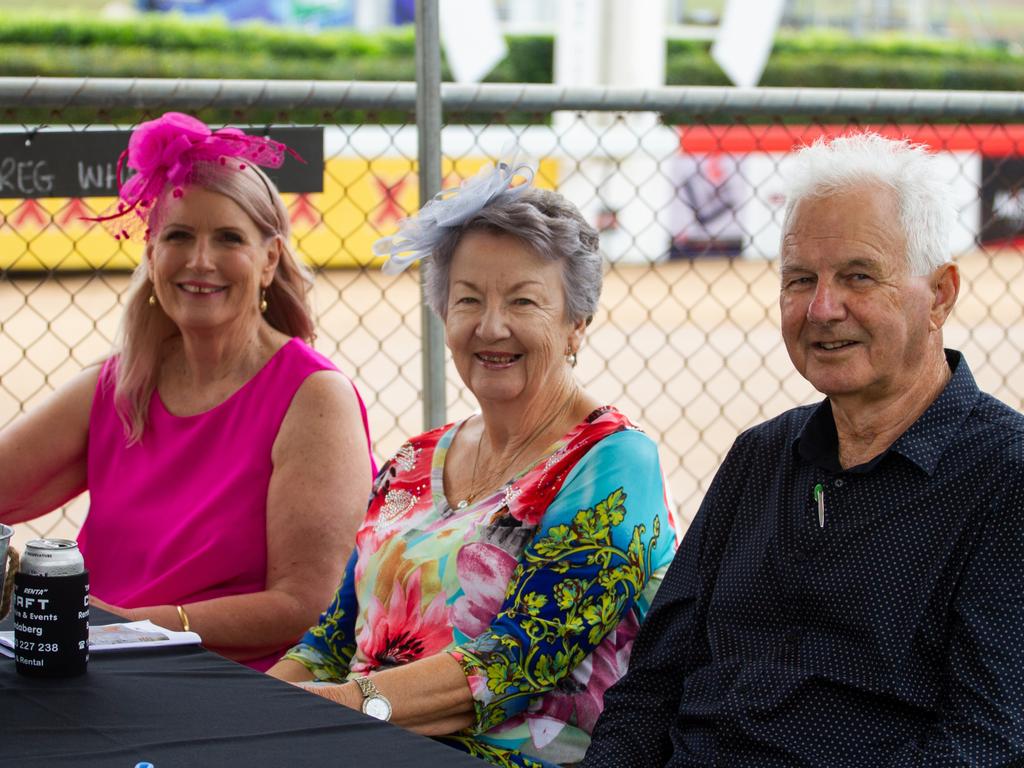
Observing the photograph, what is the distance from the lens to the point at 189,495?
111 inches

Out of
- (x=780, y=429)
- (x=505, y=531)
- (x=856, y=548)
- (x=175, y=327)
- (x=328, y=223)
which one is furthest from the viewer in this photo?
(x=328, y=223)

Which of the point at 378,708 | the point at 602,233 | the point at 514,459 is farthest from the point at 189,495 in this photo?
the point at 602,233

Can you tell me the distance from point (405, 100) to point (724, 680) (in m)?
1.78

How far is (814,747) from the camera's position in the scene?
1.81 m

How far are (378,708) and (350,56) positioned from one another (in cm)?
1542

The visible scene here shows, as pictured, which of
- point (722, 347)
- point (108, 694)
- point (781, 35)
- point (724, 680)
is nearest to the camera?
point (108, 694)

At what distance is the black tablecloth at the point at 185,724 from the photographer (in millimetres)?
1516

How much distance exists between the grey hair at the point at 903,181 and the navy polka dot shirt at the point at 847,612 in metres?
0.17

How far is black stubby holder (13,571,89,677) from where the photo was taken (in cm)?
174

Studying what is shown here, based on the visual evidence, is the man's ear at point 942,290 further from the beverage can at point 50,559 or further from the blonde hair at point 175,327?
the blonde hair at point 175,327

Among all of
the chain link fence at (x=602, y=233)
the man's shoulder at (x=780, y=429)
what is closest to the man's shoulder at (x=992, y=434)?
the man's shoulder at (x=780, y=429)

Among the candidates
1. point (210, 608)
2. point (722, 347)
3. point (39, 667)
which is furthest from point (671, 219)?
point (39, 667)

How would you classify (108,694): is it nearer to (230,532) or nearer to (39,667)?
(39,667)

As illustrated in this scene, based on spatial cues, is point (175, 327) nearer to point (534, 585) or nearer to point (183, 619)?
point (183, 619)
